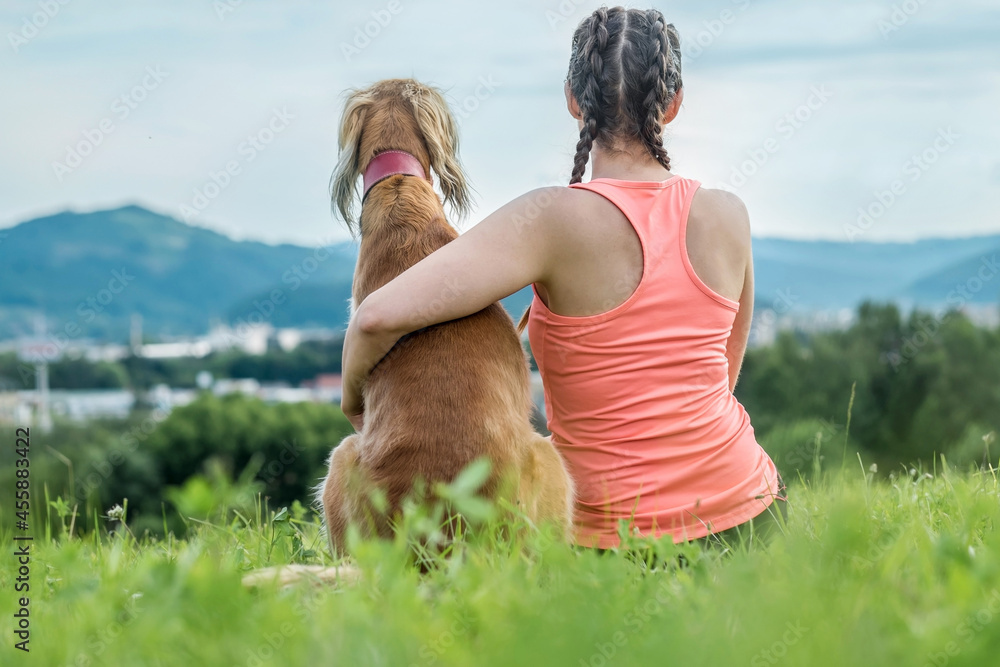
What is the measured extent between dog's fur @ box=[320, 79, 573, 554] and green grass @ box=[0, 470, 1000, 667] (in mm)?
432

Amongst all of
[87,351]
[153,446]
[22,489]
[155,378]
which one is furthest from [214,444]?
[87,351]

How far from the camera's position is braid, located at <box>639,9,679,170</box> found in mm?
2916

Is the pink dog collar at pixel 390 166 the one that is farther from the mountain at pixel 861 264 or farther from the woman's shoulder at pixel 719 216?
the mountain at pixel 861 264

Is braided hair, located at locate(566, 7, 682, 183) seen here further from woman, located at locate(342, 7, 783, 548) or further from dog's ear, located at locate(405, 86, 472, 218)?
dog's ear, located at locate(405, 86, 472, 218)

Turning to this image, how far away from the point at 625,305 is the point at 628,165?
513 millimetres

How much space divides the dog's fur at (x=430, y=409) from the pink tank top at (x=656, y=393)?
16cm

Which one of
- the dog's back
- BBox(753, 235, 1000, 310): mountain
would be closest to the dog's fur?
the dog's back

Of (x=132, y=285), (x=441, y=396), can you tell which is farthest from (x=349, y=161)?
(x=132, y=285)

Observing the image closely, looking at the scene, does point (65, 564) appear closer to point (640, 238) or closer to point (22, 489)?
point (22, 489)

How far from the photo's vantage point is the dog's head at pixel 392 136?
3.60 m

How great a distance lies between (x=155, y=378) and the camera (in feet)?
273

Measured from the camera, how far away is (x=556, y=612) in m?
1.55

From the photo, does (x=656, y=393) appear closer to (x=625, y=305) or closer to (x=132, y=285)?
(x=625, y=305)

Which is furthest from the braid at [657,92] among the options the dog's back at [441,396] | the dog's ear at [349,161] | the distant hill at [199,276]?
the distant hill at [199,276]
